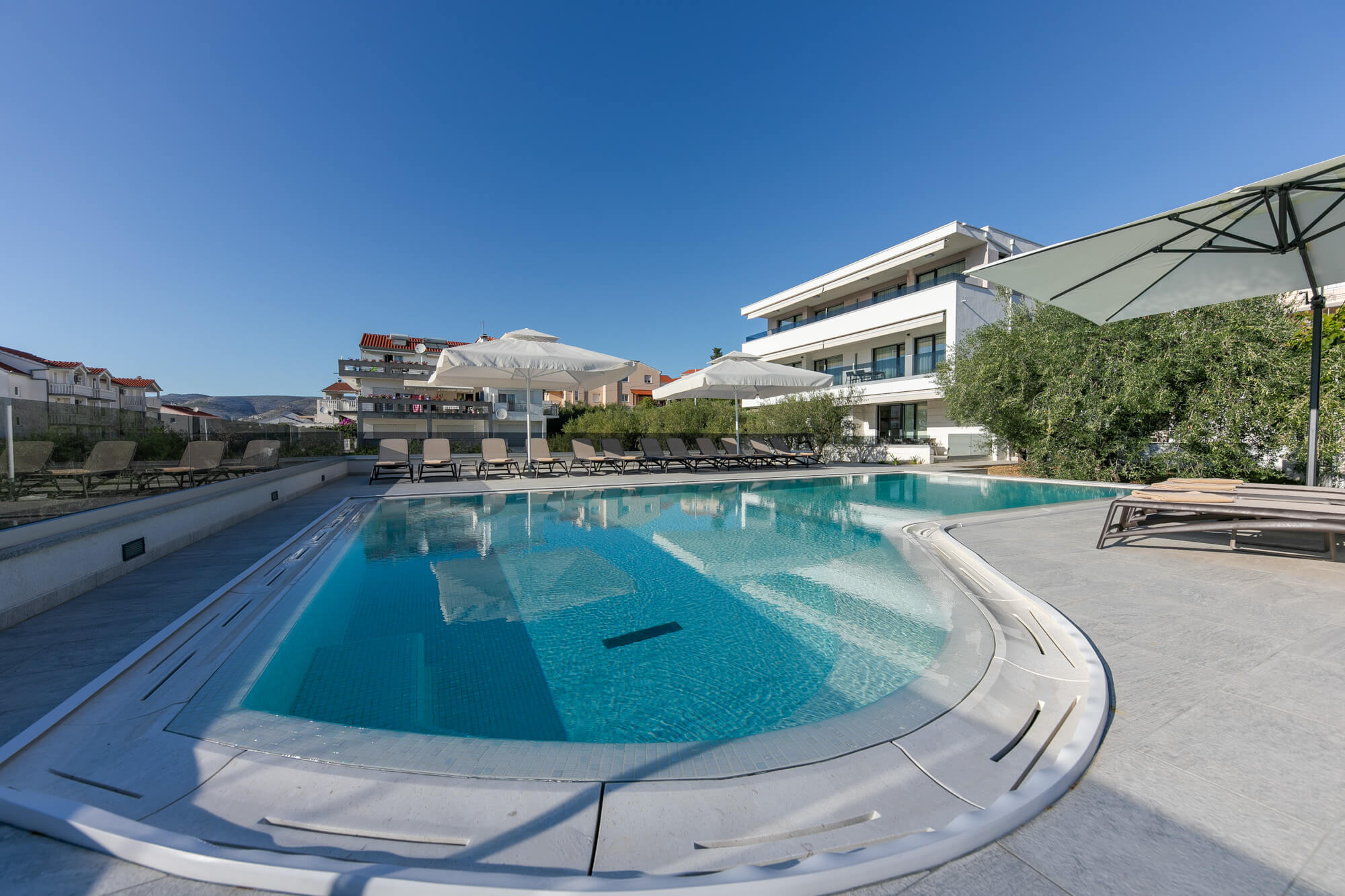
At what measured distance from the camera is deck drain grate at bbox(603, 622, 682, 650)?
3417 mm

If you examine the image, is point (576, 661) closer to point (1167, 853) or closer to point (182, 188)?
point (1167, 853)

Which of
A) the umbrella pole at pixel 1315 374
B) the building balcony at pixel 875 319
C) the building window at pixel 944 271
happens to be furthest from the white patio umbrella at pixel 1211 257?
the building window at pixel 944 271

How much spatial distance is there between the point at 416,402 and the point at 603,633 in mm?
34151

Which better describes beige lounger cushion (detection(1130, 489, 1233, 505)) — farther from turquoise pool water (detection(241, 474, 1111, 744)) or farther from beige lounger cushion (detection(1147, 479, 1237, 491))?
turquoise pool water (detection(241, 474, 1111, 744))

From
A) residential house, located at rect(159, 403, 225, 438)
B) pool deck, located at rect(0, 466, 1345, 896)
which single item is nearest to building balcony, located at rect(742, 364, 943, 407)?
pool deck, located at rect(0, 466, 1345, 896)

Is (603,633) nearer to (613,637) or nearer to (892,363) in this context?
(613,637)

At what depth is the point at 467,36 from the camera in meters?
13.0

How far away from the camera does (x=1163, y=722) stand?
2.03 m

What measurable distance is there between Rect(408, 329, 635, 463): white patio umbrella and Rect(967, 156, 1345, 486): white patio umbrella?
7919mm

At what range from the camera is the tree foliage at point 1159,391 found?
28.3ft

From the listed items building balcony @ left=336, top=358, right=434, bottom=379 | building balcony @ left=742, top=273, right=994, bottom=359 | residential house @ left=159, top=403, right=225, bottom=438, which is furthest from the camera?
building balcony @ left=336, top=358, right=434, bottom=379

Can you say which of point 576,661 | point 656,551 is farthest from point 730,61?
point 576,661

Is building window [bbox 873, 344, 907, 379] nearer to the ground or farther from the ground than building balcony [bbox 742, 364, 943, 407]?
farther from the ground

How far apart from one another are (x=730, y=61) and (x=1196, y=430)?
1576 cm
